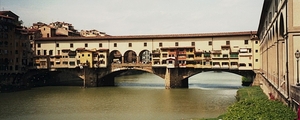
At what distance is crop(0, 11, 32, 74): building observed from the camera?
4497 cm

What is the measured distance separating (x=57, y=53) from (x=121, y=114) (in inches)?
1228

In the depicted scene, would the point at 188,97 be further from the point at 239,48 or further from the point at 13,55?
the point at 13,55

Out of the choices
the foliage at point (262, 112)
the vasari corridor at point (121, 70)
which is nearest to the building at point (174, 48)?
the vasari corridor at point (121, 70)

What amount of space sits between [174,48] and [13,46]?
942 inches

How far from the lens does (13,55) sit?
4703 centimetres

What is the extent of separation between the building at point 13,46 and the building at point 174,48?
2373 mm

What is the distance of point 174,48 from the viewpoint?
146 feet

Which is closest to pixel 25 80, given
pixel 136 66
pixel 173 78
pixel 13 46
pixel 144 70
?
pixel 13 46

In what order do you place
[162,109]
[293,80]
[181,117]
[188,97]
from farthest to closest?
[188,97] → [162,109] → [181,117] → [293,80]

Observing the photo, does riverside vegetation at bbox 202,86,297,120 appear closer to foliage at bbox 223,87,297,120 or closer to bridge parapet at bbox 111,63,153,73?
foliage at bbox 223,87,297,120

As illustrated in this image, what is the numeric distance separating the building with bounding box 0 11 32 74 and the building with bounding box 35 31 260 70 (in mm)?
2373

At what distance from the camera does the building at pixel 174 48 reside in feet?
137

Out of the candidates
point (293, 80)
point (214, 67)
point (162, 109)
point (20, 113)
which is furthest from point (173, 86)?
point (293, 80)

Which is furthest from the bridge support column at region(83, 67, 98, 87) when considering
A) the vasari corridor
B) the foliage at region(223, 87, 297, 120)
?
the foliage at region(223, 87, 297, 120)
